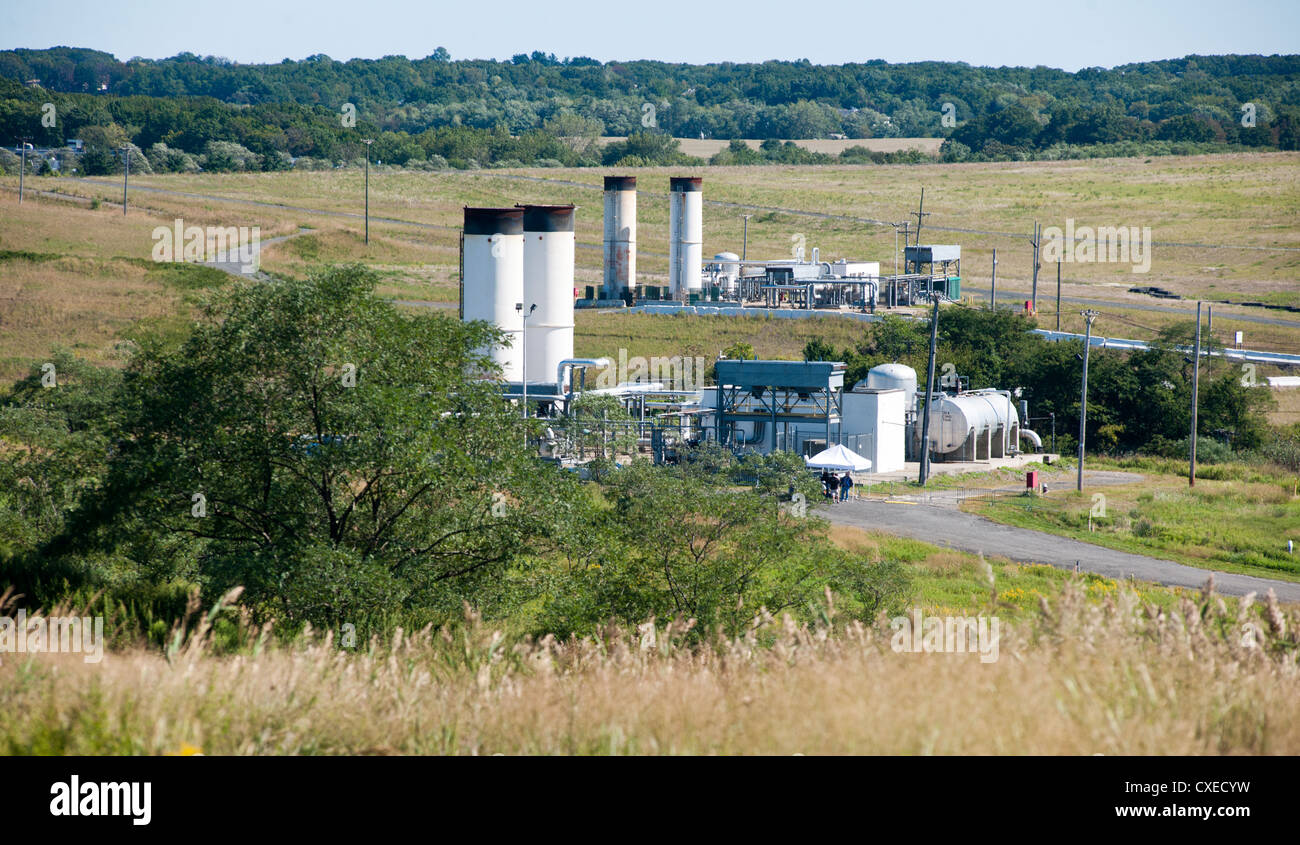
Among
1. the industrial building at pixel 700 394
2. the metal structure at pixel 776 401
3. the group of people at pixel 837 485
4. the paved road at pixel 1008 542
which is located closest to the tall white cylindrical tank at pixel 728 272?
the industrial building at pixel 700 394

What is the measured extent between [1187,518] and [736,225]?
86504 mm

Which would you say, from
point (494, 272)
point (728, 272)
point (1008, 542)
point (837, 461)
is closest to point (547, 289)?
point (494, 272)

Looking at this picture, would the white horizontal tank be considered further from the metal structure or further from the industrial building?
the metal structure

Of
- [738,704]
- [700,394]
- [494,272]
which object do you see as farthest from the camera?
[700,394]

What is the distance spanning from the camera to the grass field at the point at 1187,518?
115ft

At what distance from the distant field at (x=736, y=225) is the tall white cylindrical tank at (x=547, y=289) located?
56.2 ft

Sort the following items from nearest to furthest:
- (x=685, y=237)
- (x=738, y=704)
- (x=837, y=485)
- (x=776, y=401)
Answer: (x=738, y=704) < (x=837, y=485) < (x=776, y=401) < (x=685, y=237)

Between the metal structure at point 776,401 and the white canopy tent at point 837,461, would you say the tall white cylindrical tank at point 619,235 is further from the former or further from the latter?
the white canopy tent at point 837,461

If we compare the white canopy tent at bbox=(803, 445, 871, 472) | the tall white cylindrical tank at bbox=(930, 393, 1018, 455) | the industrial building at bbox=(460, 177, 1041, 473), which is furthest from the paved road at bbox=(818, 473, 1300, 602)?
the tall white cylindrical tank at bbox=(930, 393, 1018, 455)

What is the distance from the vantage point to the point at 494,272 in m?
46.9

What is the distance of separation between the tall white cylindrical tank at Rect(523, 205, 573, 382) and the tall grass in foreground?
40488 millimetres

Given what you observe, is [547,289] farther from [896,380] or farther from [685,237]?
[685,237]
